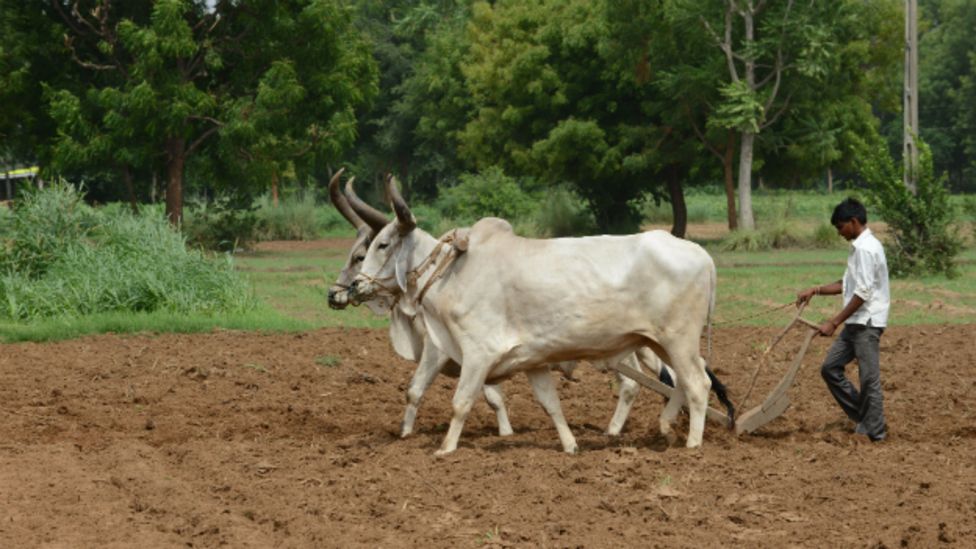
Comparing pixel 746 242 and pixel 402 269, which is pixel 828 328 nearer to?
pixel 402 269

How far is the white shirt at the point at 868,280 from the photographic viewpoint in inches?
358

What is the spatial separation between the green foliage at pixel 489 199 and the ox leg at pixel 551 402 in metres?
29.7

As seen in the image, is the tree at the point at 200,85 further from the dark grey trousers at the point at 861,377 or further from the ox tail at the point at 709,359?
the dark grey trousers at the point at 861,377

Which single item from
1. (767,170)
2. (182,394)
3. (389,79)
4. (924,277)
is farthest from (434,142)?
(182,394)

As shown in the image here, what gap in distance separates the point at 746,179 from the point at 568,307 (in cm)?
2568

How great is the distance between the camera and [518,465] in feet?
27.8

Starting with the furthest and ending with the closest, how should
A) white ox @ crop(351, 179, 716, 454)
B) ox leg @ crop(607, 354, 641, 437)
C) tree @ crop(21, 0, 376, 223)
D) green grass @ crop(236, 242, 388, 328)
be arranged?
tree @ crop(21, 0, 376, 223) < green grass @ crop(236, 242, 388, 328) < ox leg @ crop(607, 354, 641, 437) < white ox @ crop(351, 179, 716, 454)

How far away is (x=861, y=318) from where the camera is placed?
30.2 feet

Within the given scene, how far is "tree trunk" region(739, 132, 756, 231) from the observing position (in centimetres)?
→ 3369

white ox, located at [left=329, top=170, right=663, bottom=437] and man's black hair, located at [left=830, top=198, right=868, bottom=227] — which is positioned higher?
man's black hair, located at [left=830, top=198, right=868, bottom=227]

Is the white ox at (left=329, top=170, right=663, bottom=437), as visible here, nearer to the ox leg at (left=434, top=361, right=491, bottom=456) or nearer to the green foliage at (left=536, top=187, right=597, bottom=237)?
the ox leg at (left=434, top=361, right=491, bottom=456)

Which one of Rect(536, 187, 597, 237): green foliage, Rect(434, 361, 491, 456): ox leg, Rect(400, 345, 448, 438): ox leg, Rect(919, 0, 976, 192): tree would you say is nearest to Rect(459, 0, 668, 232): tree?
Rect(536, 187, 597, 237): green foliage

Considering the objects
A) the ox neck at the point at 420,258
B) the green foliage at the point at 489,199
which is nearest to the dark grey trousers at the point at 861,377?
the ox neck at the point at 420,258

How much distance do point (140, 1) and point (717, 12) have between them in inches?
519
